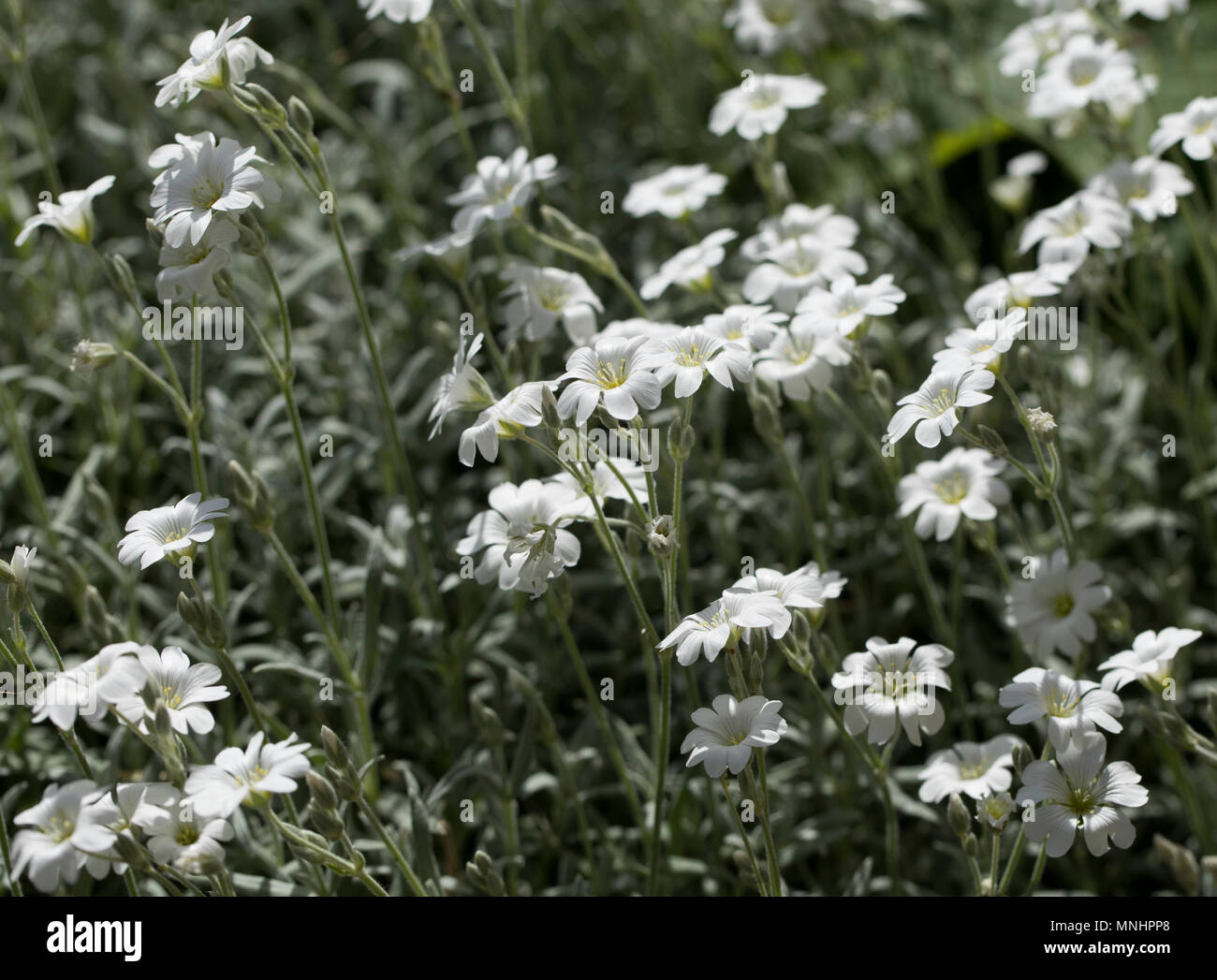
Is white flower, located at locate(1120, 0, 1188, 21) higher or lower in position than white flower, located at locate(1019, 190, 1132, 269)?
higher

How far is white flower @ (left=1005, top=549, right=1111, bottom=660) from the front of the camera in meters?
2.07

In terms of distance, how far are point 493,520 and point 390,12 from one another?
39.7 inches

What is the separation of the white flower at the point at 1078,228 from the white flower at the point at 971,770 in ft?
2.91

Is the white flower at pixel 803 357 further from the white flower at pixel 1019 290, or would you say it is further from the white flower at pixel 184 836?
the white flower at pixel 184 836

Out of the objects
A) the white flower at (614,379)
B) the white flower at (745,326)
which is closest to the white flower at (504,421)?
the white flower at (614,379)

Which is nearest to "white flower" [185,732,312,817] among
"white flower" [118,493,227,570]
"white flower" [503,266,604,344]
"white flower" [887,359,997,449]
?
"white flower" [118,493,227,570]

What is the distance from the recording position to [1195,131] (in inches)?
91.2

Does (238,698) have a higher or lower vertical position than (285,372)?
lower

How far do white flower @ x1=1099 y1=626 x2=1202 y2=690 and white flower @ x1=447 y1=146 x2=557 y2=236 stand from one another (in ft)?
4.29

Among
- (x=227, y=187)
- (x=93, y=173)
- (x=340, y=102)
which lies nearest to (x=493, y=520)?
(x=227, y=187)

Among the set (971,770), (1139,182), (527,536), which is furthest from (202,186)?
(1139,182)

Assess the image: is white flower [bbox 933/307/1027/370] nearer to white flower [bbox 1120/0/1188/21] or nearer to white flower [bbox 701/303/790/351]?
white flower [bbox 701/303/790/351]
